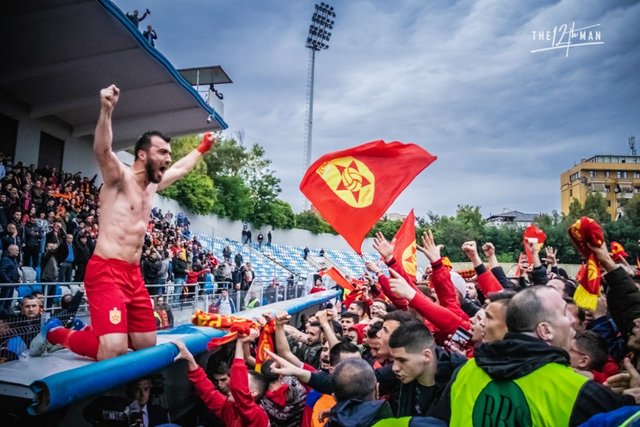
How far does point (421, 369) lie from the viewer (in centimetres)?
285

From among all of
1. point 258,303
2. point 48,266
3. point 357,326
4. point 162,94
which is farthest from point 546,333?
point 162,94

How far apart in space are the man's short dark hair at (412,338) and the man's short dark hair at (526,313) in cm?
72

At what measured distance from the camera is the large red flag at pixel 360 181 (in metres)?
6.01

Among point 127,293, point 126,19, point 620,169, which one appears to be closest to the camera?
point 127,293

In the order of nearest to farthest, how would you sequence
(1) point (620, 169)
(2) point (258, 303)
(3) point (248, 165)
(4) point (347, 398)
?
(4) point (347, 398), (2) point (258, 303), (3) point (248, 165), (1) point (620, 169)

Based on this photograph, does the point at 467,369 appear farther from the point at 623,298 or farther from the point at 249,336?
the point at 249,336

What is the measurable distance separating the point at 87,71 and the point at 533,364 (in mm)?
12557

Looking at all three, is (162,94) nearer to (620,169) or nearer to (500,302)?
(500,302)

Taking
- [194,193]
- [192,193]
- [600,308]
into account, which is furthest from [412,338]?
[194,193]

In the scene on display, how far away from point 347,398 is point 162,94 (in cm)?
1283

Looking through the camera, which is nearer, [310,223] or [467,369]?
[467,369]

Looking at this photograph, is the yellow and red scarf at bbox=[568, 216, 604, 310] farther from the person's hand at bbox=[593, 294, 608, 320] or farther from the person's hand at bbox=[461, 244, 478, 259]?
the person's hand at bbox=[461, 244, 478, 259]

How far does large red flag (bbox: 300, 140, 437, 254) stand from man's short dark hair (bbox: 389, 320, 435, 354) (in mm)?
2865

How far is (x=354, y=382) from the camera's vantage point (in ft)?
8.63
